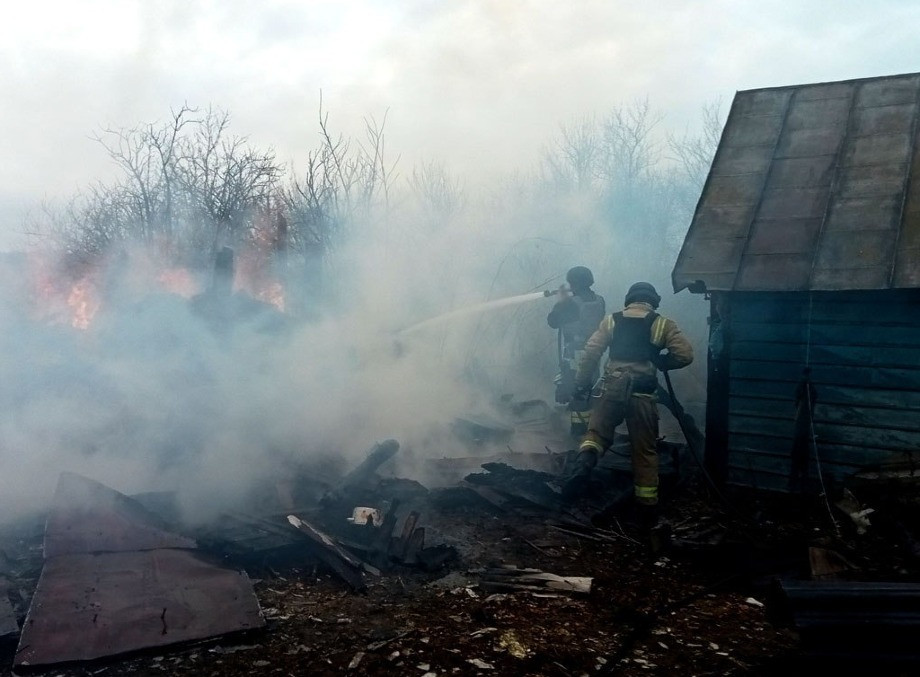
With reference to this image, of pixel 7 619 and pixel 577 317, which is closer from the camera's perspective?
pixel 7 619

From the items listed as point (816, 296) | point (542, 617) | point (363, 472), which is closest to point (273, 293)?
point (363, 472)

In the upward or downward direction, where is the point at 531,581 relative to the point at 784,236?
downward

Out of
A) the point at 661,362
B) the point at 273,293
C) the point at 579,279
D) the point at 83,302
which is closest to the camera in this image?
the point at 661,362

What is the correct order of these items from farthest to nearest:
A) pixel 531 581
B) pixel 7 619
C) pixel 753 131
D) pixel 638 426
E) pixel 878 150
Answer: pixel 753 131 → pixel 878 150 → pixel 638 426 → pixel 531 581 → pixel 7 619

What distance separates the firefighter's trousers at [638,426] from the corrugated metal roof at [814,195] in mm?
1317

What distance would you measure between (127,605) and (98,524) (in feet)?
4.43

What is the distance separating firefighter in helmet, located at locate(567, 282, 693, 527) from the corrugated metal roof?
0.69 m

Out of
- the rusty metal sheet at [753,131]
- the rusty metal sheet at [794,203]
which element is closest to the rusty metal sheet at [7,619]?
the rusty metal sheet at [794,203]

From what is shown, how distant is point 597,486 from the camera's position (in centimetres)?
664

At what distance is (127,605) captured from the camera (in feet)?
13.8

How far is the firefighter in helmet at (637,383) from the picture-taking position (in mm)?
5949

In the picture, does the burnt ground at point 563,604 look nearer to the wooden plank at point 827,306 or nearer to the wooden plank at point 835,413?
the wooden plank at point 835,413

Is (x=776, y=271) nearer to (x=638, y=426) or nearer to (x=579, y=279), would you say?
(x=638, y=426)

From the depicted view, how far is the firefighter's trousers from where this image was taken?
5934 mm
